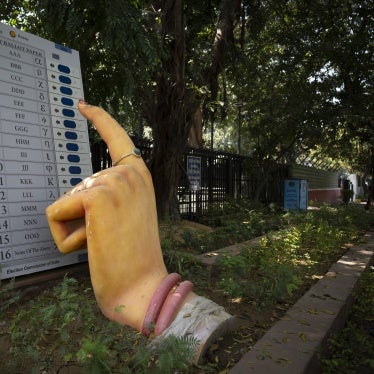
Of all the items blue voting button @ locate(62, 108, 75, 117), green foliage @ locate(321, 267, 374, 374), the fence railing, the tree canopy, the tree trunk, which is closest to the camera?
green foliage @ locate(321, 267, 374, 374)

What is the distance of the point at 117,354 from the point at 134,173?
54.2 inches

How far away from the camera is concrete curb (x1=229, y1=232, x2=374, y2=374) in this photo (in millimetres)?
2676

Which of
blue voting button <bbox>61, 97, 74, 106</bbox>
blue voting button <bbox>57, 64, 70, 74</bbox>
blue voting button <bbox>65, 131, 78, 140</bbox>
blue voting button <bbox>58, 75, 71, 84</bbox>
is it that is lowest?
blue voting button <bbox>65, 131, 78, 140</bbox>

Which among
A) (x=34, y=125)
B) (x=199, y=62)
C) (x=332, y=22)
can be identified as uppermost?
(x=332, y=22)

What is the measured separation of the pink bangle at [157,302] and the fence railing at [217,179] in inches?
203

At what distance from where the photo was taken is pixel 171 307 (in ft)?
9.23

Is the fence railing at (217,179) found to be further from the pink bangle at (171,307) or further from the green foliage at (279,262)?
the pink bangle at (171,307)

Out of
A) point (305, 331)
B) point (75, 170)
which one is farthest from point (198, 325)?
point (75, 170)

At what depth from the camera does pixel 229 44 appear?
10.1 metres

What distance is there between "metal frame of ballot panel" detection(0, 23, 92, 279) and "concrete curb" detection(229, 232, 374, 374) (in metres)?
1.98

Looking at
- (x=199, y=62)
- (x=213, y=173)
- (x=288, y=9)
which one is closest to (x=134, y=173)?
(x=199, y=62)

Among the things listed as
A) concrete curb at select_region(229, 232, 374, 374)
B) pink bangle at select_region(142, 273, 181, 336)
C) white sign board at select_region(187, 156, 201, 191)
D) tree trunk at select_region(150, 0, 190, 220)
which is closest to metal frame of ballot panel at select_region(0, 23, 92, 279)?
pink bangle at select_region(142, 273, 181, 336)

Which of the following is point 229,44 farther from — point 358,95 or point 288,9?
point 358,95

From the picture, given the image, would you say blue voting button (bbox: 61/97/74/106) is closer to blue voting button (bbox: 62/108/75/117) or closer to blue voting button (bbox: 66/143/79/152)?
blue voting button (bbox: 62/108/75/117)
